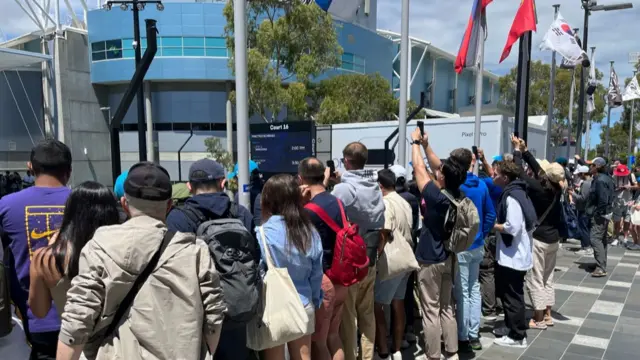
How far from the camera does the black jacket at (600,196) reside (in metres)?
7.54

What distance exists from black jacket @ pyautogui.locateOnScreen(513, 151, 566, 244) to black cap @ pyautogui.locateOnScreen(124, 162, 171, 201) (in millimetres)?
4079

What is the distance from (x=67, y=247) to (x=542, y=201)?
465 centimetres

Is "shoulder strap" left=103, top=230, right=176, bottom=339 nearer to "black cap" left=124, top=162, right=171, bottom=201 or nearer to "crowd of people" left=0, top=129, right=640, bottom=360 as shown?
"crowd of people" left=0, top=129, right=640, bottom=360

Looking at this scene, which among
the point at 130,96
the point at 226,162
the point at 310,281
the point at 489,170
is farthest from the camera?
the point at 226,162

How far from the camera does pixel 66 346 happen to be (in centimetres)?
178

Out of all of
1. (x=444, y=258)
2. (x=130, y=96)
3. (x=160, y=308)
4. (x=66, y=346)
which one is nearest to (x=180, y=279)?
(x=160, y=308)

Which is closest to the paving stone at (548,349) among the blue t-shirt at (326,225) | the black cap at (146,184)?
the blue t-shirt at (326,225)

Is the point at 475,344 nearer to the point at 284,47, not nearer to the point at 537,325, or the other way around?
the point at 537,325

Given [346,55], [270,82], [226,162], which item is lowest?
[226,162]

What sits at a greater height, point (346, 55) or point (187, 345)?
point (346, 55)

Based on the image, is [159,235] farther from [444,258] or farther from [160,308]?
[444,258]

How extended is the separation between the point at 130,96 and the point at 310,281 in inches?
127

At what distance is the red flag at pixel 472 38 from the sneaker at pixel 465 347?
6.11 meters

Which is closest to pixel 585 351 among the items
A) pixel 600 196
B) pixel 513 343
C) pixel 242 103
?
pixel 513 343
